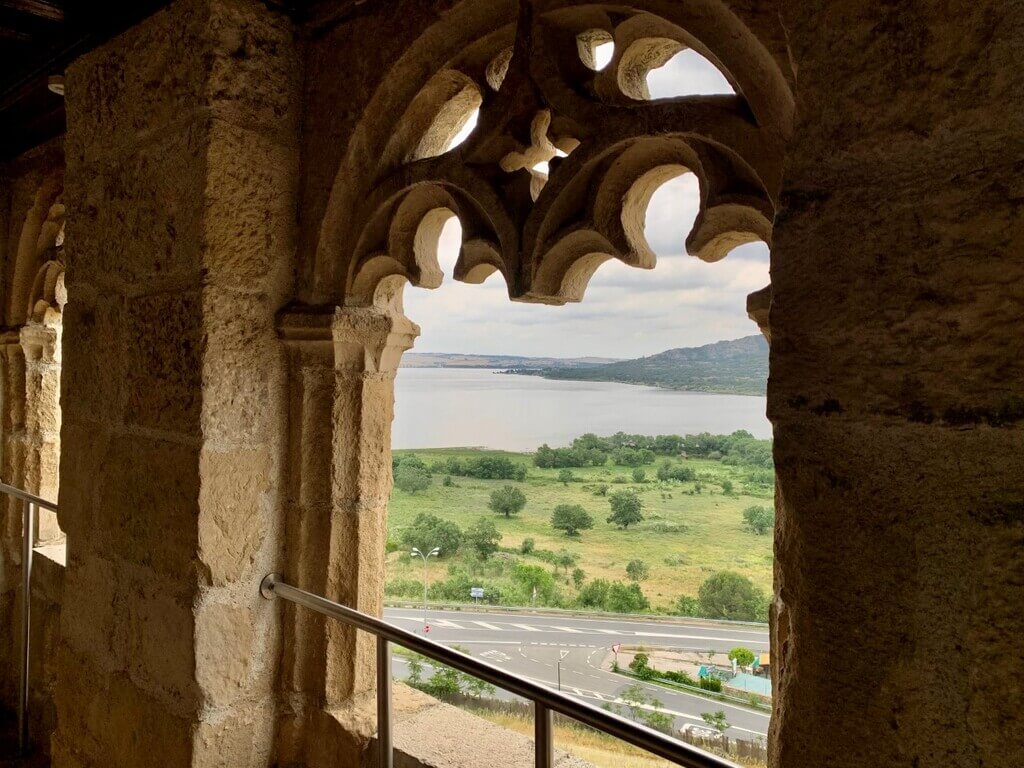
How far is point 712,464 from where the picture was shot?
71.9 inches

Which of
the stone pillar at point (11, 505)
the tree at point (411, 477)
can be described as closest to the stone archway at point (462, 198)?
the tree at point (411, 477)

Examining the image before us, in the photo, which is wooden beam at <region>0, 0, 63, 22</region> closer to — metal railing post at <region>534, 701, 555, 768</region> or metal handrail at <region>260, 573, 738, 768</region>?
metal handrail at <region>260, 573, 738, 768</region>

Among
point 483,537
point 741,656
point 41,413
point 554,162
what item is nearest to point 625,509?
point 741,656

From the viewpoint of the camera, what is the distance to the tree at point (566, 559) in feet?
8.39

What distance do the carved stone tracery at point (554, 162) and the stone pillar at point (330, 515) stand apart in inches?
6.4

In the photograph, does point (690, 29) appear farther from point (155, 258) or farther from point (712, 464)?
point (155, 258)

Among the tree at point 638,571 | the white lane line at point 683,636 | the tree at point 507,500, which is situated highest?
the tree at point 507,500

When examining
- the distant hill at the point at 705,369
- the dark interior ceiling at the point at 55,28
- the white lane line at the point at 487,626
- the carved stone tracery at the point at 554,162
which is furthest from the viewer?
the white lane line at the point at 487,626

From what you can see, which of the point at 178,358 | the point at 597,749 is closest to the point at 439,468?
the point at 178,358

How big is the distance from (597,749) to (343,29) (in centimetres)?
275

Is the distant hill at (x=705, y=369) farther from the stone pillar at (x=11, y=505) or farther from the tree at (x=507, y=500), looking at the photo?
the stone pillar at (x=11, y=505)

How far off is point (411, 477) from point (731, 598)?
1104 millimetres

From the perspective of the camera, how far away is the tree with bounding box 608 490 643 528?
2.28 metres

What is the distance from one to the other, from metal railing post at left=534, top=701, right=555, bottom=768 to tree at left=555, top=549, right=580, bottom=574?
1.31 meters
